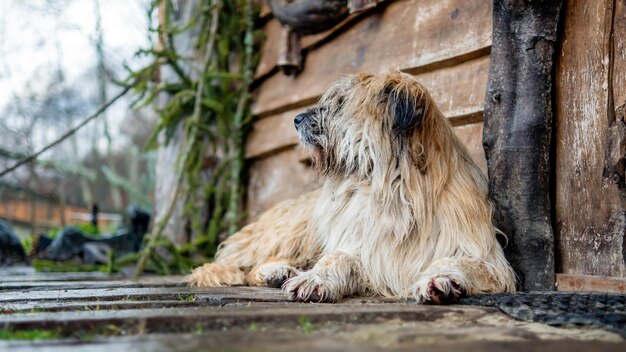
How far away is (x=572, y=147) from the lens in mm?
3420

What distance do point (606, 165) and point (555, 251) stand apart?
0.56m

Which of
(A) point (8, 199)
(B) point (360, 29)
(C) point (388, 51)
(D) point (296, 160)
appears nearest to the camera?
(C) point (388, 51)

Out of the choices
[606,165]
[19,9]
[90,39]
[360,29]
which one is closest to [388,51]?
[360,29]

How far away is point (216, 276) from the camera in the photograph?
4426 mm

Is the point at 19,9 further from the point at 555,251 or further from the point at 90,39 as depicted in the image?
the point at 555,251

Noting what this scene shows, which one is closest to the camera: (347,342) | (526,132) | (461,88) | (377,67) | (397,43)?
(347,342)

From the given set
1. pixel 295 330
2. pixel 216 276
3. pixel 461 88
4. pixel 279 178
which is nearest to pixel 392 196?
pixel 461 88

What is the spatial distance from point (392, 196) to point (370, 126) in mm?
402

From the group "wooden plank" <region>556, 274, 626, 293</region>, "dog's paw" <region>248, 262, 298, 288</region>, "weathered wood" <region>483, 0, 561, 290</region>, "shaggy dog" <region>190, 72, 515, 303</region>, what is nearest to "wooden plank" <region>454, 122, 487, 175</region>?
"shaggy dog" <region>190, 72, 515, 303</region>

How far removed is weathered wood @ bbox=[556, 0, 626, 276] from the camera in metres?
3.16

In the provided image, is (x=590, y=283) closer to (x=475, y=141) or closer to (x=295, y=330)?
(x=475, y=141)

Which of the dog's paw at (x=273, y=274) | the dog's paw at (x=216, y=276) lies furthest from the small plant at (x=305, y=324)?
the dog's paw at (x=216, y=276)

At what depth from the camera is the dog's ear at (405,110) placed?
3508mm

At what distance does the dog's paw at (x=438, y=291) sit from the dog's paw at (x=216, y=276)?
5.86 feet
